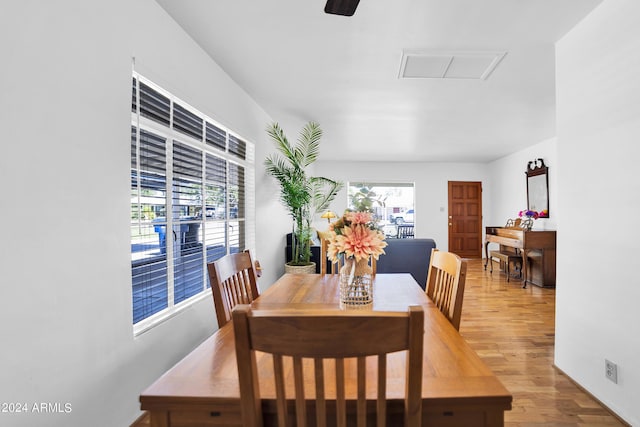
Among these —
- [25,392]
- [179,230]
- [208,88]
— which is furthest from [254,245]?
[25,392]

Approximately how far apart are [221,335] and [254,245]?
262 cm

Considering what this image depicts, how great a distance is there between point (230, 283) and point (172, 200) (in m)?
0.94

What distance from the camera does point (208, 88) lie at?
2.55 m

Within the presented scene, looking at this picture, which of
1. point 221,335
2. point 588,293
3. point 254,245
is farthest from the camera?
point 254,245

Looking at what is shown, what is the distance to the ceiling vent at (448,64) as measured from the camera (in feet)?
7.98

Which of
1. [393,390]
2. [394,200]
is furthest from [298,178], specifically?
[394,200]

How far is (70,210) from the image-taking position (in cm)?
131

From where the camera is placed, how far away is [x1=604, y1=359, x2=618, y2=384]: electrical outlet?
1.76 metres

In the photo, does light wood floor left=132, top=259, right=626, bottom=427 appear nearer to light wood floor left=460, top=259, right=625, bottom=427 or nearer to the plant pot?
light wood floor left=460, top=259, right=625, bottom=427

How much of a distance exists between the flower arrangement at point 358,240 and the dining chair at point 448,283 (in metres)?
0.34

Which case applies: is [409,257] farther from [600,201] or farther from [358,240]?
[358,240]

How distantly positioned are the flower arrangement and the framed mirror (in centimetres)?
537

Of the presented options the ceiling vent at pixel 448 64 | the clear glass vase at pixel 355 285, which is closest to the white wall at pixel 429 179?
the ceiling vent at pixel 448 64

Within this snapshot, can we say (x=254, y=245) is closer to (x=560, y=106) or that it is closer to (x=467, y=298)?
(x=467, y=298)
